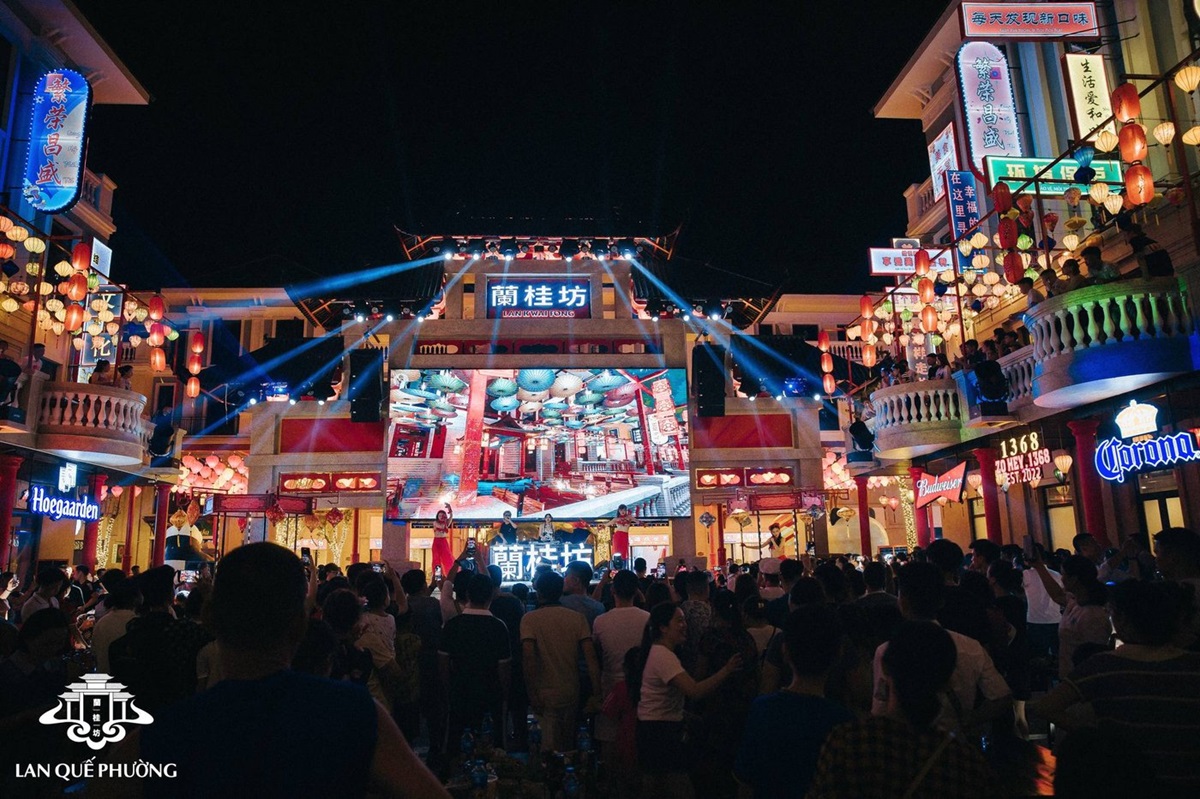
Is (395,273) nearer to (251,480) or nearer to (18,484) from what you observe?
(251,480)

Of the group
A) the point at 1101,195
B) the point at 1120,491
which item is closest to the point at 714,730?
the point at 1101,195

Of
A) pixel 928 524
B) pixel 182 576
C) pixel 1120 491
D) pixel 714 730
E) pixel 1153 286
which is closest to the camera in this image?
pixel 714 730

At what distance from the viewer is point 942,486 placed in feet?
50.5

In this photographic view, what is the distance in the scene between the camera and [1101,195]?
10.2 metres

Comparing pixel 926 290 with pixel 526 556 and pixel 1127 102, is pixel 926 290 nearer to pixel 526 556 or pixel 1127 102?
pixel 1127 102

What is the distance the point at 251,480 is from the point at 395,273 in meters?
7.21

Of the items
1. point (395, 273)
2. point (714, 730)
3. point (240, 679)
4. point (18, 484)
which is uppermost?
point (395, 273)

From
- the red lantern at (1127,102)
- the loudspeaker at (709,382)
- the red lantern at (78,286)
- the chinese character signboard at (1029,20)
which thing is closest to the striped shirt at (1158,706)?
the red lantern at (1127,102)

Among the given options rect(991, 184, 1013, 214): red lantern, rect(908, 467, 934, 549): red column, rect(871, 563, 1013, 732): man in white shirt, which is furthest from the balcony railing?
rect(871, 563, 1013, 732): man in white shirt

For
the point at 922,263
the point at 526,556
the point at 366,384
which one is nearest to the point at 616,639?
the point at 526,556

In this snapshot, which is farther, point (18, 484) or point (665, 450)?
point (665, 450)

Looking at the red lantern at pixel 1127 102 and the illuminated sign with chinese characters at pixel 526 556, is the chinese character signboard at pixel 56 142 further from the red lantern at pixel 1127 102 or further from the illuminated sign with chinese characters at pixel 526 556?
the red lantern at pixel 1127 102

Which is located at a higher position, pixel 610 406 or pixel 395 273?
pixel 395 273

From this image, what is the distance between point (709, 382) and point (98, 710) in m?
18.7
